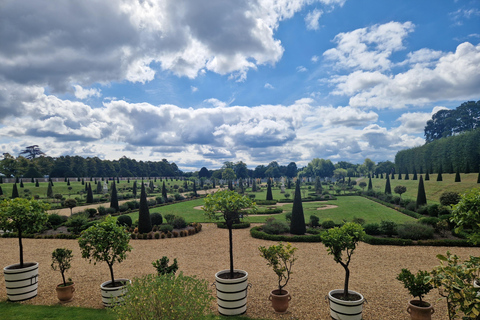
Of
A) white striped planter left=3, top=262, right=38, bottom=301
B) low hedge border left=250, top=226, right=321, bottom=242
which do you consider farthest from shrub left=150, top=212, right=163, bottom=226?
white striped planter left=3, top=262, right=38, bottom=301

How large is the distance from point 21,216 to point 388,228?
18.7 metres

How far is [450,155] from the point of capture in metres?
45.8

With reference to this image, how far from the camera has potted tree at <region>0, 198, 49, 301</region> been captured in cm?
848

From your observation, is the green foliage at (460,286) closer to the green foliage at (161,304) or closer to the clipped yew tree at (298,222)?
the green foliage at (161,304)

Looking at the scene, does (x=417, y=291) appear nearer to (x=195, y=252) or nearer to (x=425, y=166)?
(x=195, y=252)

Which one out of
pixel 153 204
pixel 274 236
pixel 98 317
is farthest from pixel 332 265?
pixel 153 204

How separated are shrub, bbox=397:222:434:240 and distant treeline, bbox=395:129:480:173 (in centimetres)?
3003

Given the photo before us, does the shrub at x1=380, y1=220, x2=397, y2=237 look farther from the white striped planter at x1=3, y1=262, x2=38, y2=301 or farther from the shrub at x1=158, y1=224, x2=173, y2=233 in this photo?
the white striped planter at x1=3, y1=262, x2=38, y2=301

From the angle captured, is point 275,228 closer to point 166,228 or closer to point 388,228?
point 388,228

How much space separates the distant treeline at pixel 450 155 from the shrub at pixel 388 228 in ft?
100

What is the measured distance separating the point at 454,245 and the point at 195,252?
14.6 meters

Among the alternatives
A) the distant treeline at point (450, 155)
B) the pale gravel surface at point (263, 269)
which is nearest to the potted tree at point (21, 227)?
the pale gravel surface at point (263, 269)

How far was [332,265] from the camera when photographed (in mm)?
11836

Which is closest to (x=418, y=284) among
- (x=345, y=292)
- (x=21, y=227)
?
(x=345, y=292)
